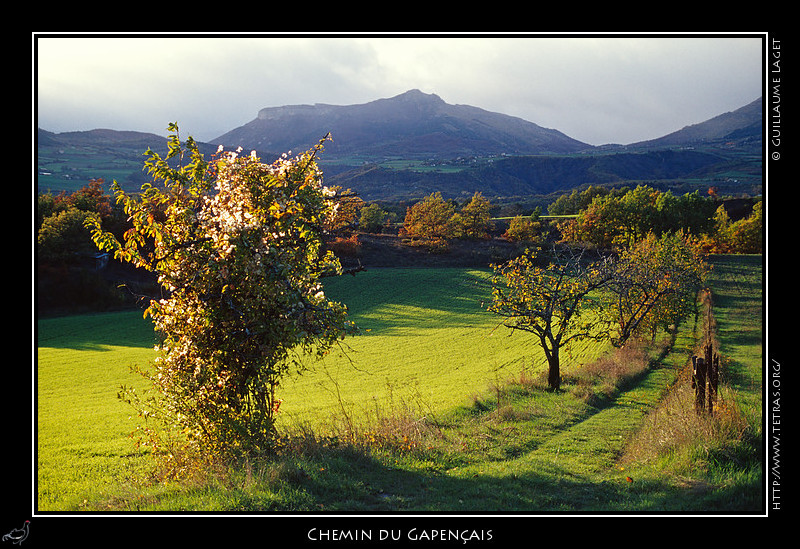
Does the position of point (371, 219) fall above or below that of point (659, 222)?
above

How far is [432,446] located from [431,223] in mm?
70302

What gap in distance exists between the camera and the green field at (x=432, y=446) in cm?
819

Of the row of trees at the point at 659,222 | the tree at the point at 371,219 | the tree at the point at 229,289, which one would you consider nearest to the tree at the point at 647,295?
the tree at the point at 229,289

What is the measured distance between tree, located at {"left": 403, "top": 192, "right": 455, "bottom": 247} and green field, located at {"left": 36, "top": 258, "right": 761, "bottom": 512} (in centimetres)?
4525

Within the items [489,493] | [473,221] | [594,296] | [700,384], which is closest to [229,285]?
[489,493]

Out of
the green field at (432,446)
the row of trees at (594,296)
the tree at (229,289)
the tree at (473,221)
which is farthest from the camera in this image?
the tree at (473,221)

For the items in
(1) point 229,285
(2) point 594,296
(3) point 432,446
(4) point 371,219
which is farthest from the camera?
(4) point 371,219

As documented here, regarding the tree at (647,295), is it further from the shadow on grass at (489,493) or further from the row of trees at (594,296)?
the shadow on grass at (489,493)

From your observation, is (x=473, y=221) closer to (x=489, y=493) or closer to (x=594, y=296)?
(x=594, y=296)

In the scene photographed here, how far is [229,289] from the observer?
374 inches

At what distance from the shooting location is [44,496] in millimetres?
10320

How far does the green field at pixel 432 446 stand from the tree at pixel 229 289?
3.72ft

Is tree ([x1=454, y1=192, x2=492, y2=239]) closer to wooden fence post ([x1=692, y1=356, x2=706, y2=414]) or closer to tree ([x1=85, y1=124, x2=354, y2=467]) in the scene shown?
wooden fence post ([x1=692, y1=356, x2=706, y2=414])

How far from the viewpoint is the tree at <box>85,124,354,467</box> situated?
9.32 m
